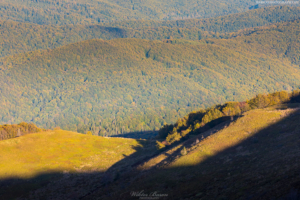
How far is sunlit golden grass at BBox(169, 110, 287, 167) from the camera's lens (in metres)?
64.8

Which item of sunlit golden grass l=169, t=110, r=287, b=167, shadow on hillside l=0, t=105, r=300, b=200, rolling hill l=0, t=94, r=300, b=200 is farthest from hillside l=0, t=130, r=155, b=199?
sunlit golden grass l=169, t=110, r=287, b=167

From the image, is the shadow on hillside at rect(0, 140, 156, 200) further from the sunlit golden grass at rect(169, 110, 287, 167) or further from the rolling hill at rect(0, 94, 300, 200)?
the sunlit golden grass at rect(169, 110, 287, 167)

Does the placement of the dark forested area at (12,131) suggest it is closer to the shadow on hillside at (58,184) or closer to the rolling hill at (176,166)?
the rolling hill at (176,166)

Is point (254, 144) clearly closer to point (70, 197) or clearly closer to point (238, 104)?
point (70, 197)

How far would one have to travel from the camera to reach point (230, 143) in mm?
66438

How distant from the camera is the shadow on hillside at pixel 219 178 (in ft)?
115

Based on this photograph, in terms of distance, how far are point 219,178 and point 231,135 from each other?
26302 mm

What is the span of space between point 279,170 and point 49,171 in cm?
7646

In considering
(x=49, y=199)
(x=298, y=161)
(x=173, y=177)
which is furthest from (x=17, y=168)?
(x=298, y=161)

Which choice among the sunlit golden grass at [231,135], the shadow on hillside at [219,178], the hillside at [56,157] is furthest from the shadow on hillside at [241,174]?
the hillside at [56,157]

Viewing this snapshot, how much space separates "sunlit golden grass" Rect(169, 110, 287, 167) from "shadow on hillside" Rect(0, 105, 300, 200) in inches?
69.0

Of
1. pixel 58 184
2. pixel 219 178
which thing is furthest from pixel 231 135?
pixel 58 184

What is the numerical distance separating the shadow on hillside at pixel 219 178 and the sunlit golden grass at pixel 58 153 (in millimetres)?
6785

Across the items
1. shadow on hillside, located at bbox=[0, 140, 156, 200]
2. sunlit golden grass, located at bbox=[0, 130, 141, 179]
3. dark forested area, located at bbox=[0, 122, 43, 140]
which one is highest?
dark forested area, located at bbox=[0, 122, 43, 140]
